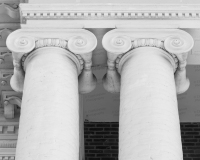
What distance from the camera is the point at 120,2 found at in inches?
422

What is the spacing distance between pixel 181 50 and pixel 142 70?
692mm

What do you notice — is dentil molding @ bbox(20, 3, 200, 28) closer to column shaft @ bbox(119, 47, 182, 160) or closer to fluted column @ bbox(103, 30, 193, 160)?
fluted column @ bbox(103, 30, 193, 160)

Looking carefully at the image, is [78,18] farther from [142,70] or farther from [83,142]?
[83,142]

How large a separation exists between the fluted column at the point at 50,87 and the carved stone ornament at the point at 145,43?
29 cm

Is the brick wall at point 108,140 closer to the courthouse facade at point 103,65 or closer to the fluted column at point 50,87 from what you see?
the courthouse facade at point 103,65

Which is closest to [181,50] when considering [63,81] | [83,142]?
[63,81]

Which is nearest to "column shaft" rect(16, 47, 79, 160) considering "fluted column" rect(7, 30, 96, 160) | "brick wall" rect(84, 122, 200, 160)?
"fluted column" rect(7, 30, 96, 160)

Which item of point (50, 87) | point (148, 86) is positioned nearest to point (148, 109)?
point (148, 86)

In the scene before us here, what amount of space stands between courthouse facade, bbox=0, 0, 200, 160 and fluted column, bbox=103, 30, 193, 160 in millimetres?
12

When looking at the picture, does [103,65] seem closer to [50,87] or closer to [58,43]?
[58,43]

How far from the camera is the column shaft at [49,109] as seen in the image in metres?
8.94

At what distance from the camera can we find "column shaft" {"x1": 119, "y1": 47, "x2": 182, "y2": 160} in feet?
29.3

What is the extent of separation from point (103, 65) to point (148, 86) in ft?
4.08

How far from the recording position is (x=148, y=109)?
9305mm
